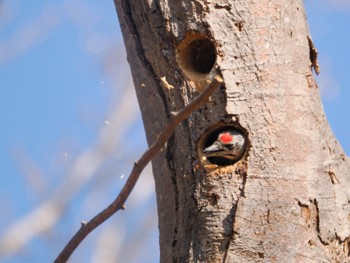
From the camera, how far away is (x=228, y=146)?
2.52 metres

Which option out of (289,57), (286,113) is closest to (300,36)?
(289,57)

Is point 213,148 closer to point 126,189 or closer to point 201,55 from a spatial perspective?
point 201,55

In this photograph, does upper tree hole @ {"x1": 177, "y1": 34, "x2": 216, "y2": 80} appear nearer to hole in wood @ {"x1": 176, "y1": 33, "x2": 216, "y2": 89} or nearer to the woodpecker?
hole in wood @ {"x1": 176, "y1": 33, "x2": 216, "y2": 89}

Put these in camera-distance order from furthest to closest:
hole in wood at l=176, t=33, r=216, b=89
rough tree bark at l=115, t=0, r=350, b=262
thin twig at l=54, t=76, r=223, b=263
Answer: hole in wood at l=176, t=33, r=216, b=89 < rough tree bark at l=115, t=0, r=350, b=262 < thin twig at l=54, t=76, r=223, b=263

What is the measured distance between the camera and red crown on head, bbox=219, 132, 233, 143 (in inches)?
99.0

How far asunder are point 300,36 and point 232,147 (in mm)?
436

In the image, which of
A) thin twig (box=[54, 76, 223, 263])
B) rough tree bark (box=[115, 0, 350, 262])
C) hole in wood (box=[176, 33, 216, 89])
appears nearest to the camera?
thin twig (box=[54, 76, 223, 263])

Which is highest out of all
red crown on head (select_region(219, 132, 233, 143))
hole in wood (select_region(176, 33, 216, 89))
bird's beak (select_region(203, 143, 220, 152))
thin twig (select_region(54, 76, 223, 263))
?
hole in wood (select_region(176, 33, 216, 89))

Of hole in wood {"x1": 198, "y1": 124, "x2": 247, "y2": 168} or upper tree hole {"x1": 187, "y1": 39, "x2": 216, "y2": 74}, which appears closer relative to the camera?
hole in wood {"x1": 198, "y1": 124, "x2": 247, "y2": 168}

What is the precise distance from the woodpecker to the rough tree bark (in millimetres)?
24

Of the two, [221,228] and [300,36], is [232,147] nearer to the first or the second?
[221,228]

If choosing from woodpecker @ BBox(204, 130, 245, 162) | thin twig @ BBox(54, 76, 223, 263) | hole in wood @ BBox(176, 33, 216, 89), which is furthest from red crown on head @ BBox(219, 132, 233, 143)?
thin twig @ BBox(54, 76, 223, 263)

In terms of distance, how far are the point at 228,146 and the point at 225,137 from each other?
3cm

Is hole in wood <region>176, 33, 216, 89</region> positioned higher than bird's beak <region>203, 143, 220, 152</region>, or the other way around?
hole in wood <region>176, 33, 216, 89</region>
